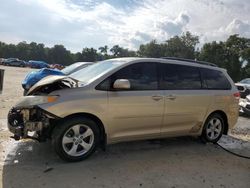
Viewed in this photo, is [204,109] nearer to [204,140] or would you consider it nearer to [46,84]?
[204,140]

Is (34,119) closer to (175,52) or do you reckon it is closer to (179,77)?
(179,77)

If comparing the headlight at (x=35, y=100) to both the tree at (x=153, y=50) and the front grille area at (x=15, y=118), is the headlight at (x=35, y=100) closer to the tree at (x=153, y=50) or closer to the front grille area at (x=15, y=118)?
the front grille area at (x=15, y=118)

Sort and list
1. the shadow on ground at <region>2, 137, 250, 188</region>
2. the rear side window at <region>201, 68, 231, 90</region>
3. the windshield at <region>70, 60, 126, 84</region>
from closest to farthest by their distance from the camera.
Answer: the shadow on ground at <region>2, 137, 250, 188</region>
the windshield at <region>70, 60, 126, 84</region>
the rear side window at <region>201, 68, 231, 90</region>

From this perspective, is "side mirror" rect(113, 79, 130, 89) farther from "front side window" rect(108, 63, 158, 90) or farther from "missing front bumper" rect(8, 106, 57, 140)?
"missing front bumper" rect(8, 106, 57, 140)

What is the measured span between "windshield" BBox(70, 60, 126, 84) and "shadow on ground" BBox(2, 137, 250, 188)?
4.44 ft

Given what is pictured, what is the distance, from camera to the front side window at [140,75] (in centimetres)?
535

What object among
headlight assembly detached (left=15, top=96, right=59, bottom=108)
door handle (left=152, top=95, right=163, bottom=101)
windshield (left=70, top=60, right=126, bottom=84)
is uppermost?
windshield (left=70, top=60, right=126, bottom=84)

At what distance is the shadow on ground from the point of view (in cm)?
431

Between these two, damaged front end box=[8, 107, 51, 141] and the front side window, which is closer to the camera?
damaged front end box=[8, 107, 51, 141]

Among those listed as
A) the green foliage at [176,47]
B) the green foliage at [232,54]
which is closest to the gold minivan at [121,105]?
the green foliage at [232,54]

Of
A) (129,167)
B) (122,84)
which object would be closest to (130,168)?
(129,167)

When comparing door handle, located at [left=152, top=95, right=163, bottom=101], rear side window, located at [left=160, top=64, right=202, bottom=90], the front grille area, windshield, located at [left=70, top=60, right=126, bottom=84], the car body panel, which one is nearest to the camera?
the car body panel

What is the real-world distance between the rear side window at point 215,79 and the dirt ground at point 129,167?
131cm

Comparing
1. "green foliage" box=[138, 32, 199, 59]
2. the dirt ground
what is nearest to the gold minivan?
the dirt ground
